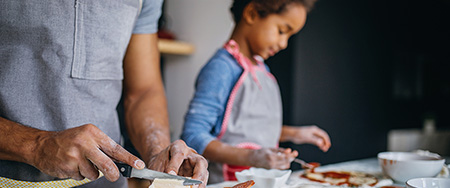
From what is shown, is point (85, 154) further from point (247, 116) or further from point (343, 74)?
point (343, 74)

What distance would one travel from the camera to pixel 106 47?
36.3 inches

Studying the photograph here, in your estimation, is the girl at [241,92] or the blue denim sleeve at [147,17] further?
the girl at [241,92]

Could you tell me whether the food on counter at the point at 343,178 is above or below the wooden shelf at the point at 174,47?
below

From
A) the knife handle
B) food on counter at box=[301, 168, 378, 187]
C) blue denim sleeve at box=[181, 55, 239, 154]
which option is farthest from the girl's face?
the knife handle

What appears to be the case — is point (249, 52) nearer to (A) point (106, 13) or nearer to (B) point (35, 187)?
(A) point (106, 13)

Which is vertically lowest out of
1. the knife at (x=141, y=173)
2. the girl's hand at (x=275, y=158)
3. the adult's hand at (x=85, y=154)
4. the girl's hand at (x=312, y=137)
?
the girl's hand at (x=312, y=137)

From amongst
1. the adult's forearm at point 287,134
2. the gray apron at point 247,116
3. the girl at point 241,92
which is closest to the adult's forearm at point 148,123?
the girl at point 241,92

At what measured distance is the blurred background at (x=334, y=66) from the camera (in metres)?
2.24

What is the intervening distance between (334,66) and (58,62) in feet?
6.15

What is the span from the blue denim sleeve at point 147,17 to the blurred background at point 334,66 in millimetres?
1225

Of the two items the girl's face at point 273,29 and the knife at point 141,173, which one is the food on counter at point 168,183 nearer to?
the knife at point 141,173

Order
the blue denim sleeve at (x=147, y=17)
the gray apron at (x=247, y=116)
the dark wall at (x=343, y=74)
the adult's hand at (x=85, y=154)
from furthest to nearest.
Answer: the dark wall at (x=343, y=74) < the gray apron at (x=247, y=116) < the blue denim sleeve at (x=147, y=17) < the adult's hand at (x=85, y=154)

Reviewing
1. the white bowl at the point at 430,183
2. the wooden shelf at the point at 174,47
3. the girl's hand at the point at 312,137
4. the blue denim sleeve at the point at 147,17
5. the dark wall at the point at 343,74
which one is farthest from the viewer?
the wooden shelf at the point at 174,47

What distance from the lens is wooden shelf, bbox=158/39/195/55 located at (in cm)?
270
